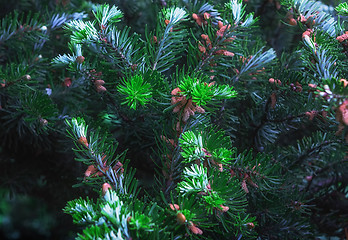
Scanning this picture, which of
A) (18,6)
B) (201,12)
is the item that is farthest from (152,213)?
(18,6)

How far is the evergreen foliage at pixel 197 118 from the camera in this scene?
440mm

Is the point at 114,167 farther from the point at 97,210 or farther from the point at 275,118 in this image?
the point at 275,118

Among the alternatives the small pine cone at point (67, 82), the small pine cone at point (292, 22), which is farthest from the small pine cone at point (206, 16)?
the small pine cone at point (67, 82)

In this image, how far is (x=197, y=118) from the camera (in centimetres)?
53

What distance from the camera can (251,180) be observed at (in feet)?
1.68

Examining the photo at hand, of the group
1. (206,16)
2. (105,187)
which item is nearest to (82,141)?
(105,187)

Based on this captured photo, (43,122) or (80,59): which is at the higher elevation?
(80,59)

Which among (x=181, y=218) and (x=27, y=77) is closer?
(x=181, y=218)

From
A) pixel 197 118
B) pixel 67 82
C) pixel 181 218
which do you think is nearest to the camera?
pixel 181 218

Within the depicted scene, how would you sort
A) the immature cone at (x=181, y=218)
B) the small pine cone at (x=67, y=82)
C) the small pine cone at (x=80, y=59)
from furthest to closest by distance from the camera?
the small pine cone at (x=67, y=82) < the small pine cone at (x=80, y=59) < the immature cone at (x=181, y=218)

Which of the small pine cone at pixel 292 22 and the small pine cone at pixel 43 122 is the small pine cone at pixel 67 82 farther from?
the small pine cone at pixel 292 22

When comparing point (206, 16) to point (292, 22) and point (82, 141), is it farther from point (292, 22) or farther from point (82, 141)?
point (82, 141)

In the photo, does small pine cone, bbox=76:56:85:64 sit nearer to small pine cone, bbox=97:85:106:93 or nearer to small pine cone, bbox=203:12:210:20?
small pine cone, bbox=97:85:106:93

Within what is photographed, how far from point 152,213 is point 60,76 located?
46cm
